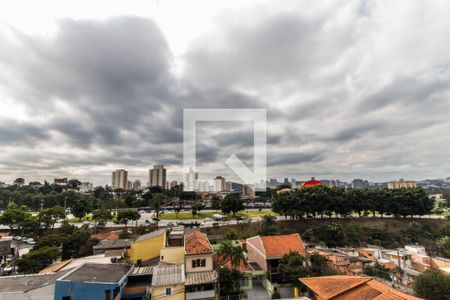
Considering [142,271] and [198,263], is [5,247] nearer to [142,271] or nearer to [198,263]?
[142,271]

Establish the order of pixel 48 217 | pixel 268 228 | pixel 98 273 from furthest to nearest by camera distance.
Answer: pixel 268 228, pixel 48 217, pixel 98 273

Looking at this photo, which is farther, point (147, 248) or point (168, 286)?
point (147, 248)

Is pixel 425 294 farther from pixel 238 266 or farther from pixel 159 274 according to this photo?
pixel 159 274

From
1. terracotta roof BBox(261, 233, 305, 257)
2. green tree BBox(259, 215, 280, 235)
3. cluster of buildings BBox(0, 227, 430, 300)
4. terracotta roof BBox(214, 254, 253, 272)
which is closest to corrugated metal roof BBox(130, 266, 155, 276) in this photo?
cluster of buildings BBox(0, 227, 430, 300)

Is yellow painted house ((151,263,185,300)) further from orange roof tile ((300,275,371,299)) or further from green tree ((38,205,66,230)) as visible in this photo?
green tree ((38,205,66,230))

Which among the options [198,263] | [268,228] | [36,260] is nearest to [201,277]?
[198,263]

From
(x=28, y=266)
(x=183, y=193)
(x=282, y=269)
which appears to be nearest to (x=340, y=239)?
(x=282, y=269)
